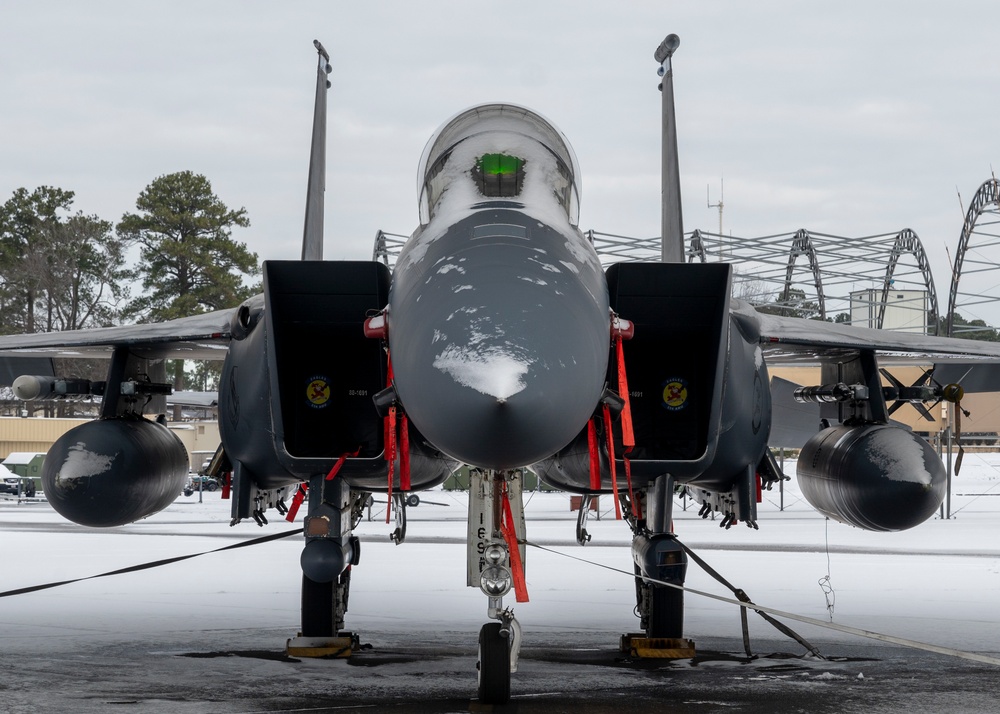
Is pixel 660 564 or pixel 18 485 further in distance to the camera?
pixel 18 485

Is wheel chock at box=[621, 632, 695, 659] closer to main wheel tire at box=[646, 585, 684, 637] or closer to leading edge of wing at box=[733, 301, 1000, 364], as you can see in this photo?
main wheel tire at box=[646, 585, 684, 637]

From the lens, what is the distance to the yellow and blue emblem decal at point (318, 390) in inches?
221

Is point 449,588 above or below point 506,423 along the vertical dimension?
below

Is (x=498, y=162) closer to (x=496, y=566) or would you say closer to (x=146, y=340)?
(x=496, y=566)

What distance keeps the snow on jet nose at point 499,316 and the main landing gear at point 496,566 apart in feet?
2.74

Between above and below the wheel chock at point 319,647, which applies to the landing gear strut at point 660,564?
above

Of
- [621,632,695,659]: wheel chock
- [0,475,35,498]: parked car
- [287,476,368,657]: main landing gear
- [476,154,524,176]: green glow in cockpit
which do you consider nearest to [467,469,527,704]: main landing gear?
[287,476,368,657]: main landing gear

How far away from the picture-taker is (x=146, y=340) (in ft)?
23.1

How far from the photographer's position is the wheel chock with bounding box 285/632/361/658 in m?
7.38

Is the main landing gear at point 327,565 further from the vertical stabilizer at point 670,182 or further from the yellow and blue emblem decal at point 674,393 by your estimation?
the vertical stabilizer at point 670,182

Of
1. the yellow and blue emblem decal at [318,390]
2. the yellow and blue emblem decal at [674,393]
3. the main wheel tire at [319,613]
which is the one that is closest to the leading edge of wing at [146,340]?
the yellow and blue emblem decal at [318,390]

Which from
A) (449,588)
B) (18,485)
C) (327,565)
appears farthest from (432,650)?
(18,485)

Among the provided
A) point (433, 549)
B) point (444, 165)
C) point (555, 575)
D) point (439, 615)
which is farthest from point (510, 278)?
point (433, 549)

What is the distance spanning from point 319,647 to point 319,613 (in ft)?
0.75
